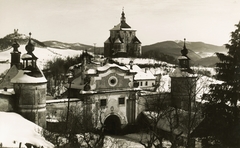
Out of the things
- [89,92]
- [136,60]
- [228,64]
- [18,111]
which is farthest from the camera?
[136,60]

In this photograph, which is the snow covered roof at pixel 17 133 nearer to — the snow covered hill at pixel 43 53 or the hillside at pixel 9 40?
the hillside at pixel 9 40

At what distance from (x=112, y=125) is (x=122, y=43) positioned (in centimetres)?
4402

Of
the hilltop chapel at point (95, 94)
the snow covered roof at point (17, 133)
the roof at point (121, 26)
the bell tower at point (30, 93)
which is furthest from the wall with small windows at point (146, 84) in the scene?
the snow covered roof at point (17, 133)

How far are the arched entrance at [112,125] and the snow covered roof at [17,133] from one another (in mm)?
8665

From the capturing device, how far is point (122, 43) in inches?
2771

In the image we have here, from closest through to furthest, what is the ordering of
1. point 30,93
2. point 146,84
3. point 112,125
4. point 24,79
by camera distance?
point 24,79 → point 30,93 → point 112,125 → point 146,84

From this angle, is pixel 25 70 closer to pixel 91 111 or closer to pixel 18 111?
pixel 18 111

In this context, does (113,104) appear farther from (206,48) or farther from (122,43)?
(122,43)

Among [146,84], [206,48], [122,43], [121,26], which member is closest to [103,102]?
[206,48]

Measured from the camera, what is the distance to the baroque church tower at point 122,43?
69938 millimetres

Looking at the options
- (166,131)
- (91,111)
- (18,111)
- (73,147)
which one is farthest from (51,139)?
(166,131)

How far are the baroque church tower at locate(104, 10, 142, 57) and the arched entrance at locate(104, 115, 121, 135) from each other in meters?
42.6

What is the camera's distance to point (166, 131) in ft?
80.5

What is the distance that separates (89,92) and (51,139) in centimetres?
841
